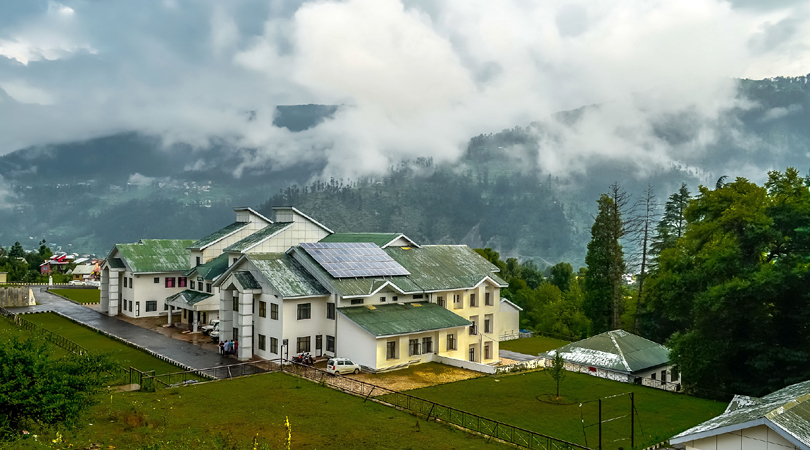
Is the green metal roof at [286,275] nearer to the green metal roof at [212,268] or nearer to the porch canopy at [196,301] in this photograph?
the porch canopy at [196,301]

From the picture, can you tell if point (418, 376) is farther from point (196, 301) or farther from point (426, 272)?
point (196, 301)

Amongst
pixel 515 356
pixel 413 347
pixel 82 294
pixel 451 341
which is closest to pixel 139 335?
pixel 413 347

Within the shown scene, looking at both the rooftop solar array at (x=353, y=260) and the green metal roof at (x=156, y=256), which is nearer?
the rooftop solar array at (x=353, y=260)

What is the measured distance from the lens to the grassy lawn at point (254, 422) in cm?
2511

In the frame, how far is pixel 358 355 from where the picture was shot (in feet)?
145

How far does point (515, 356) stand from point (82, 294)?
77105mm

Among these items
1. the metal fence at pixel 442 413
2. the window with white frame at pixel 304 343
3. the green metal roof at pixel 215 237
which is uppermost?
the green metal roof at pixel 215 237

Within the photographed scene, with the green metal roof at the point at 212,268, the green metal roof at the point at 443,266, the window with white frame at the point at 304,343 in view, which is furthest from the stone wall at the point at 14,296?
the green metal roof at the point at 443,266

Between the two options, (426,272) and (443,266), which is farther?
(443,266)

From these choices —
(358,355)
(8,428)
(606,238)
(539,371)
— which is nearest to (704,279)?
(539,371)

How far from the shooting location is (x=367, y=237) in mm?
62500

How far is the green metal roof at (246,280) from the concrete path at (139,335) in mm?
6270

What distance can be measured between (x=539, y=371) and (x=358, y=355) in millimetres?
15111

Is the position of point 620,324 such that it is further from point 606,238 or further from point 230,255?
point 230,255
